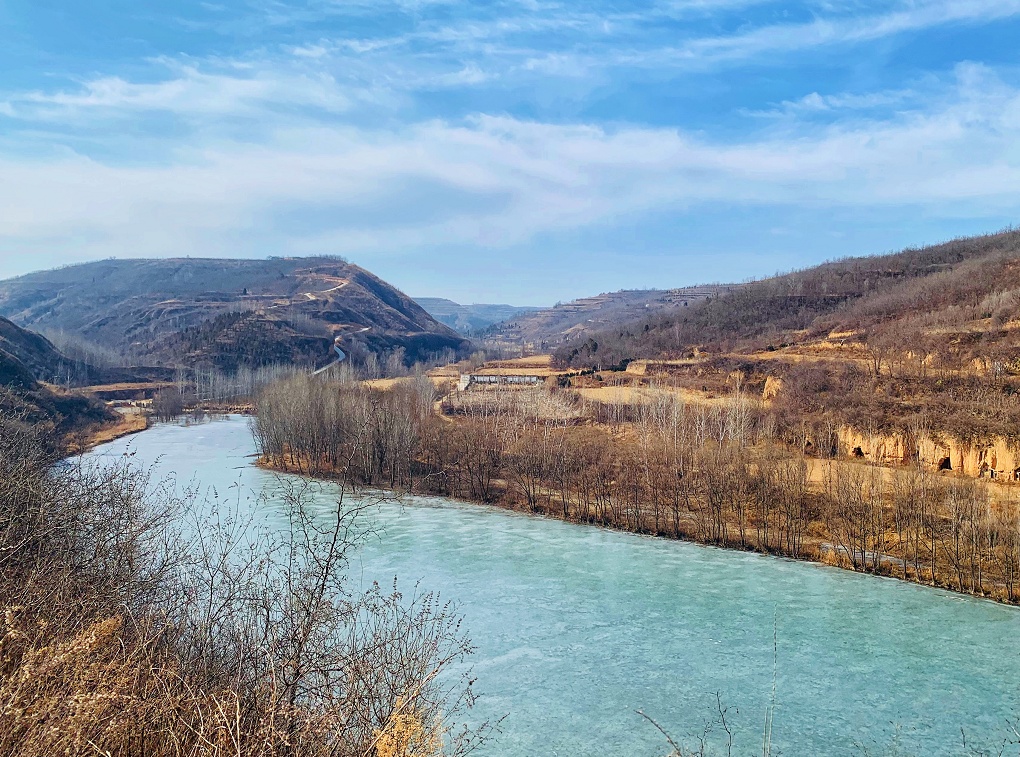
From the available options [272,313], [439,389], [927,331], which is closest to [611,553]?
[927,331]

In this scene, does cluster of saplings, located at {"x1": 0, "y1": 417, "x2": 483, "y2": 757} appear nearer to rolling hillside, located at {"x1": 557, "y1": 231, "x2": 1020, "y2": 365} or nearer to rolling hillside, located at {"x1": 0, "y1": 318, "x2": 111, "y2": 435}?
rolling hillside, located at {"x1": 0, "y1": 318, "x2": 111, "y2": 435}

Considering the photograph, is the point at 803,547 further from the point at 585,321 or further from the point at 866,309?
the point at 585,321

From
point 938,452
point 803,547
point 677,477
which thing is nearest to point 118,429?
point 677,477

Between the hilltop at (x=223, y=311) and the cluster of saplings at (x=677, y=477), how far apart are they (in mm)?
54094

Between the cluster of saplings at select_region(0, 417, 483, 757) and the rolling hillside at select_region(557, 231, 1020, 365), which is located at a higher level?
the rolling hillside at select_region(557, 231, 1020, 365)

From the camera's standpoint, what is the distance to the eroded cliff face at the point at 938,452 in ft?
71.2

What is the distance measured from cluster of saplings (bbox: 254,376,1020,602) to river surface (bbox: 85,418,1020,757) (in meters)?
1.38

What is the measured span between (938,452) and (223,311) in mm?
118070

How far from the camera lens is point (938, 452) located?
23.6 m

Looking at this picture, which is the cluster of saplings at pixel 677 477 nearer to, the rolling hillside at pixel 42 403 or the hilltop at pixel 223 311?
the rolling hillside at pixel 42 403

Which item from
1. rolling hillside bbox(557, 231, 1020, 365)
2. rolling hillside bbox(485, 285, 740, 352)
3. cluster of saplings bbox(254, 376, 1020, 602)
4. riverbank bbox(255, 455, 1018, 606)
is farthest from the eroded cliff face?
rolling hillside bbox(485, 285, 740, 352)

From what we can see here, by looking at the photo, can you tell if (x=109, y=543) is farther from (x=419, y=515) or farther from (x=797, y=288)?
(x=797, y=288)

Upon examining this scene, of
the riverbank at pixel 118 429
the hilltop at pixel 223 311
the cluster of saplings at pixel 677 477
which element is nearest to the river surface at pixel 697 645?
the cluster of saplings at pixel 677 477

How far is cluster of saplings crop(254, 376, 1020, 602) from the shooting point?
18.1 m
